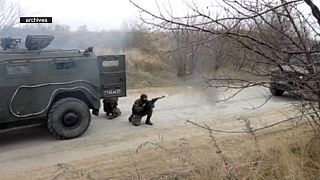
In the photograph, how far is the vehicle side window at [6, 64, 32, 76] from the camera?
7020 millimetres

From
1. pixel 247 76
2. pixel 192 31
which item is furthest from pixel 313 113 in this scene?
pixel 192 31

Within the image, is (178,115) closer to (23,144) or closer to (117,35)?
(23,144)

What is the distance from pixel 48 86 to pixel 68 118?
64cm

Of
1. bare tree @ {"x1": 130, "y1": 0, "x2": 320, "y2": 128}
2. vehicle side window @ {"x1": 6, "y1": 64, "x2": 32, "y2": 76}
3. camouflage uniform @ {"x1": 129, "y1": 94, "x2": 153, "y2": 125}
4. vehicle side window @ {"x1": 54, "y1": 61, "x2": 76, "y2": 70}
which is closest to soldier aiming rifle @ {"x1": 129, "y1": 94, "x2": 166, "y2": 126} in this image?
camouflage uniform @ {"x1": 129, "y1": 94, "x2": 153, "y2": 125}

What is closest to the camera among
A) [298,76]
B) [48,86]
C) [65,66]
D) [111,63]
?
Answer: [298,76]

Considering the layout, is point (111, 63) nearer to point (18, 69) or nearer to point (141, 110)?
point (141, 110)

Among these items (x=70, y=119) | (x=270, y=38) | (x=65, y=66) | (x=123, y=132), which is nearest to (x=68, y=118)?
(x=70, y=119)

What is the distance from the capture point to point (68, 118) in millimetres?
7480

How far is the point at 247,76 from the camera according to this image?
139 inches

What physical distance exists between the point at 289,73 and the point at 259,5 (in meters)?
0.65

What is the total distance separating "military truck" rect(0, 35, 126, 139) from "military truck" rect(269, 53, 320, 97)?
474 cm

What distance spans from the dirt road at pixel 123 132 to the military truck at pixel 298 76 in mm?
1451

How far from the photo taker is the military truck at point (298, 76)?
3117 millimetres

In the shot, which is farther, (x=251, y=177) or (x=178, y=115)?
(x=178, y=115)
